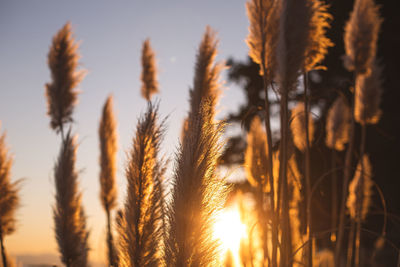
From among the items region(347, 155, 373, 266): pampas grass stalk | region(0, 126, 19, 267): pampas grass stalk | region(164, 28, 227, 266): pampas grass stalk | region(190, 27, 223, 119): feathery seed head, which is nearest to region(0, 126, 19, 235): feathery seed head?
region(0, 126, 19, 267): pampas grass stalk

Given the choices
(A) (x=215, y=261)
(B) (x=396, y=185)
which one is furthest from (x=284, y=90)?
(B) (x=396, y=185)

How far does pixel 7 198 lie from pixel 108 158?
1323 millimetres

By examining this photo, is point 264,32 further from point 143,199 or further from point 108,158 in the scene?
point 108,158

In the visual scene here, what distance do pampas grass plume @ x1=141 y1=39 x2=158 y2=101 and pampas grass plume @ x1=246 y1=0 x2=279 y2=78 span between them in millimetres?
3070

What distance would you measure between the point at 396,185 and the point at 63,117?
26.6 ft

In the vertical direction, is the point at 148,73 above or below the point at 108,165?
above

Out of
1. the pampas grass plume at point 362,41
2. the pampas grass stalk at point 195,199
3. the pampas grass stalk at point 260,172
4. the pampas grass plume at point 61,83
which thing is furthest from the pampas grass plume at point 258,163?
the pampas grass plume at point 61,83

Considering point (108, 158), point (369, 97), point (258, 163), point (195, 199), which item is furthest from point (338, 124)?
point (195, 199)

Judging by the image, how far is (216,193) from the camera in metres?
1.28

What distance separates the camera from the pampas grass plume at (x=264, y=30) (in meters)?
1.81

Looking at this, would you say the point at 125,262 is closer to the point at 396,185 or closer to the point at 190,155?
the point at 190,155

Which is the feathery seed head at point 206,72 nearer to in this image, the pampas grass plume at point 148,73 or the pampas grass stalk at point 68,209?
the pampas grass stalk at point 68,209

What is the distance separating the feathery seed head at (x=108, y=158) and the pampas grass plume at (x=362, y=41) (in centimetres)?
269

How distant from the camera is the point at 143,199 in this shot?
4.64 feet
